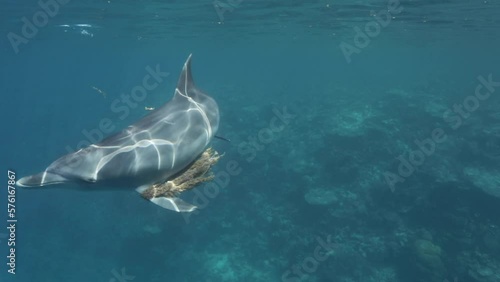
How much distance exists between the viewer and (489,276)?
41.4ft

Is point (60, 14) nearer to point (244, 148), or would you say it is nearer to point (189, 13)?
point (189, 13)

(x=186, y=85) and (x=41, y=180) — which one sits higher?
(x=186, y=85)

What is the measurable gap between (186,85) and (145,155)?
2377mm

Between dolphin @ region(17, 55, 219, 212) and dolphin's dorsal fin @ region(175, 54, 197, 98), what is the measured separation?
1.19 ft

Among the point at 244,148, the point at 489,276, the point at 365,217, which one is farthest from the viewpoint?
the point at 244,148

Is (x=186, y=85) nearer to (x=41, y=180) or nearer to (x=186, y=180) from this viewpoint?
(x=186, y=180)

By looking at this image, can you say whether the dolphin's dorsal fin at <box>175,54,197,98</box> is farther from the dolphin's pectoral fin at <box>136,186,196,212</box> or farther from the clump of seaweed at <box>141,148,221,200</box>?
the dolphin's pectoral fin at <box>136,186,196,212</box>

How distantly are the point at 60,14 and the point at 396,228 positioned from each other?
1086 inches

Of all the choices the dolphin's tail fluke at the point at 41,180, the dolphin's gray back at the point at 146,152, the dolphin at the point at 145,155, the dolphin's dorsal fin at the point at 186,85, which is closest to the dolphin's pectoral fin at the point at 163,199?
the dolphin at the point at 145,155

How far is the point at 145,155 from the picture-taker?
5.80 m

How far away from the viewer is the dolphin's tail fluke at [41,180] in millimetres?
4965

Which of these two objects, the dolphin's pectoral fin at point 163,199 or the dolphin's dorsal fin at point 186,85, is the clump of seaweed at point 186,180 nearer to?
the dolphin's pectoral fin at point 163,199

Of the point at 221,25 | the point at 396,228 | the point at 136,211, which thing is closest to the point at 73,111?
the point at 221,25

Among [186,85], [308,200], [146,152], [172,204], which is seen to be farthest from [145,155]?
[308,200]
